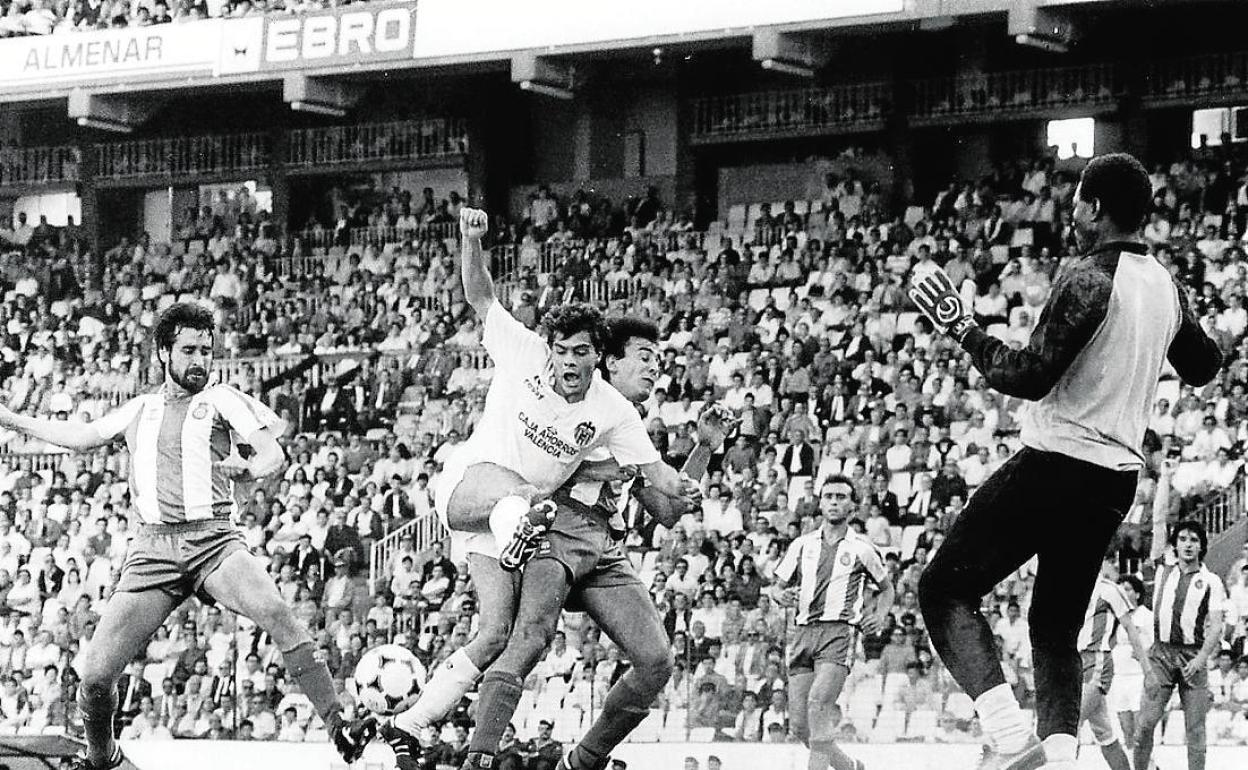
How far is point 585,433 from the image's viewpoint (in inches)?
357

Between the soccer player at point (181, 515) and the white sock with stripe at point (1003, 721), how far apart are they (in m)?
3.42

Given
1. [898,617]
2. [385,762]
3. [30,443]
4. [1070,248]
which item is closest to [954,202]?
[1070,248]

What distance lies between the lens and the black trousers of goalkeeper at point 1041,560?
693cm

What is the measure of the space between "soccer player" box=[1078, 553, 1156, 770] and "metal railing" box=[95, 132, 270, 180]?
2266cm

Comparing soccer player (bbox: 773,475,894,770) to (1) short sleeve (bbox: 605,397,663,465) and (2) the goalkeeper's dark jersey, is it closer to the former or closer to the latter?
(1) short sleeve (bbox: 605,397,663,465)

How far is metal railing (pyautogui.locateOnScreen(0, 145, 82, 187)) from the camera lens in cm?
3531

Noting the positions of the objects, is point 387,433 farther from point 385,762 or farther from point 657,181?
point 385,762

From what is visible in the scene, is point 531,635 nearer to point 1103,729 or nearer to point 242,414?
point 242,414

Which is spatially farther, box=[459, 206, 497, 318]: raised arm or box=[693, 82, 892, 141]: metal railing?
box=[693, 82, 892, 141]: metal railing

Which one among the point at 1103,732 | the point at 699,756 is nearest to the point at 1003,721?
the point at 1103,732

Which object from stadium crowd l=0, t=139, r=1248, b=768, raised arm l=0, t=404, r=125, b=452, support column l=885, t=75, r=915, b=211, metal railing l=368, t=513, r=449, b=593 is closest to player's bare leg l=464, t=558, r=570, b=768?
raised arm l=0, t=404, r=125, b=452

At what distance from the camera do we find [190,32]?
28578mm

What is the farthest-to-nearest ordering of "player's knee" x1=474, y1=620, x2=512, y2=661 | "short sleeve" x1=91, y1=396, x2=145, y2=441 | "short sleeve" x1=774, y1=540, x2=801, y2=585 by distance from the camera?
1. "short sleeve" x1=774, y1=540, x2=801, y2=585
2. "short sleeve" x1=91, y1=396, x2=145, y2=441
3. "player's knee" x1=474, y1=620, x2=512, y2=661

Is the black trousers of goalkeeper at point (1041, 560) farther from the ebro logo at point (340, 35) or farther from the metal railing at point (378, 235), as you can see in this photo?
the metal railing at point (378, 235)
